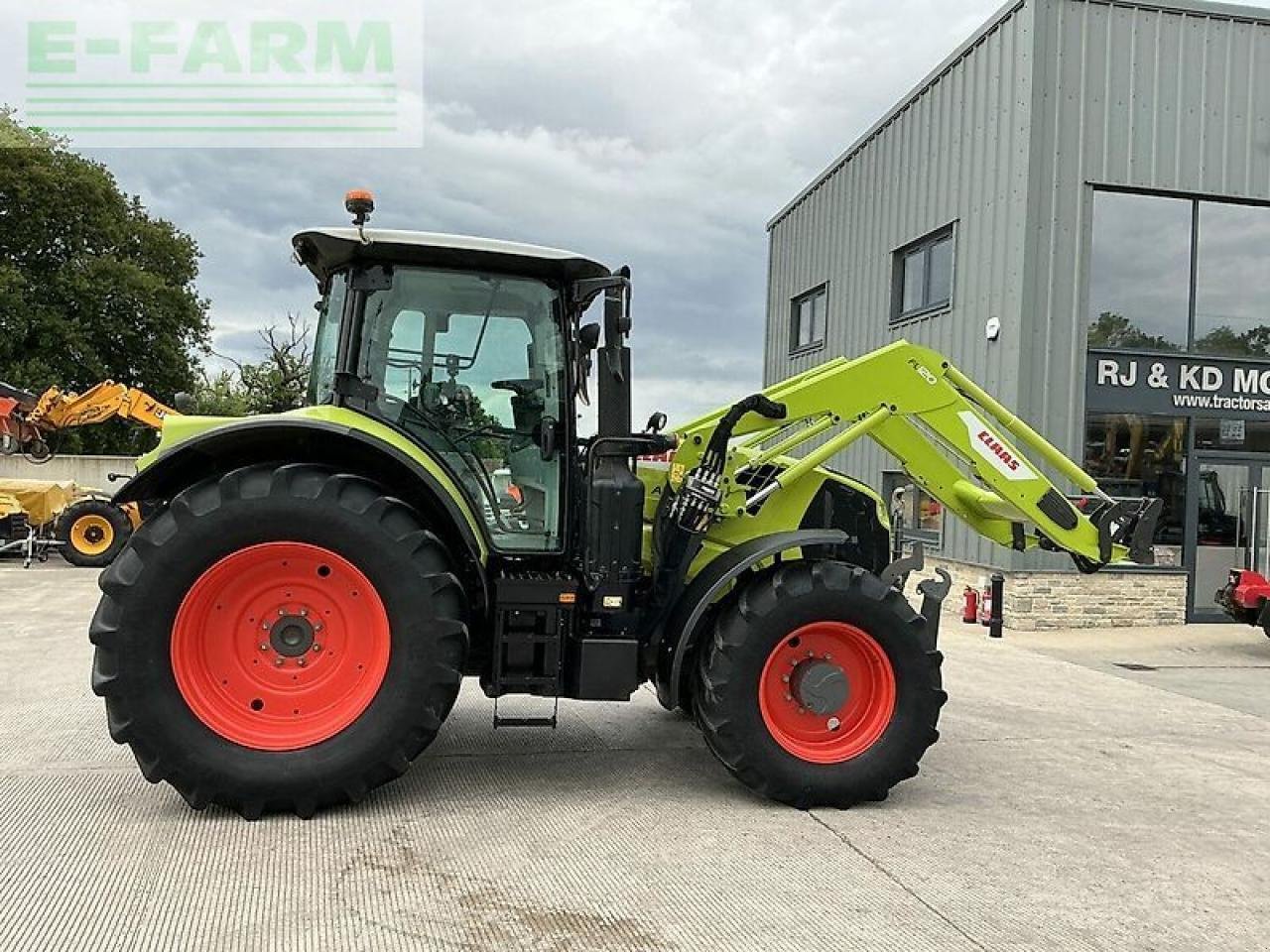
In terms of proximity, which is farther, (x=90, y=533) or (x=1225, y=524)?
(x=90, y=533)

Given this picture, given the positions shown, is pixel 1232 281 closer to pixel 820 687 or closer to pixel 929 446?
pixel 929 446

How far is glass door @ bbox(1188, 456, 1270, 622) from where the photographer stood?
466 inches

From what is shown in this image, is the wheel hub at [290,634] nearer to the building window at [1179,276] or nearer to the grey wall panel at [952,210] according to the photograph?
the grey wall panel at [952,210]

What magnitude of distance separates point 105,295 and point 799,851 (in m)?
28.7

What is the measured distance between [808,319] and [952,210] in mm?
5215

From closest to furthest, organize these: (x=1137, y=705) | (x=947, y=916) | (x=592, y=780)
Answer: (x=947, y=916) → (x=592, y=780) → (x=1137, y=705)

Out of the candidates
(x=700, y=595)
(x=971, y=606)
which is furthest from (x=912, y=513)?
(x=700, y=595)

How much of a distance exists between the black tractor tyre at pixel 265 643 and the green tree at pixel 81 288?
81.6ft

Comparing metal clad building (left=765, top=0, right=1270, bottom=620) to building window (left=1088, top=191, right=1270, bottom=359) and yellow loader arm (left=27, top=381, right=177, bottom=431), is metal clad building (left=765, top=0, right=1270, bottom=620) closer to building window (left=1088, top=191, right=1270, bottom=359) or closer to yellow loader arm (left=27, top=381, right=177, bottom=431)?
building window (left=1088, top=191, right=1270, bottom=359)

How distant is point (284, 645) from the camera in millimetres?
4379

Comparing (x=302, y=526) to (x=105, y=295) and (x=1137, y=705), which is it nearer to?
(x=1137, y=705)

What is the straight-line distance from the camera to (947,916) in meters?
3.54

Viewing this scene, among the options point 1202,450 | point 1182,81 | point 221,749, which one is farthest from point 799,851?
point 1182,81

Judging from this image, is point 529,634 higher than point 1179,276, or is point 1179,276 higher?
point 1179,276
